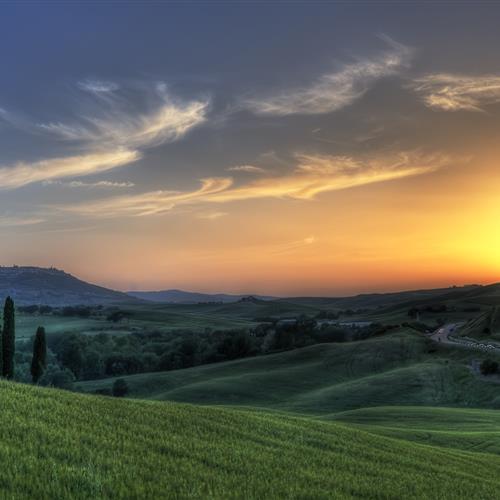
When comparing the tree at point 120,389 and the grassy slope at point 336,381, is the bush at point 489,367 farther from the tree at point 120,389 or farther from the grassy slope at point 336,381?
the tree at point 120,389

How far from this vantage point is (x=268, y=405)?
10212 centimetres

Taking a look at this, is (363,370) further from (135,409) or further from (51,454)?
(51,454)

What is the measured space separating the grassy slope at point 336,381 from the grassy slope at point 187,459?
66.4m

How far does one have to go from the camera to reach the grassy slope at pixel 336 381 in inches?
3755

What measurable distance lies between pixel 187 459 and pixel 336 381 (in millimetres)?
113619

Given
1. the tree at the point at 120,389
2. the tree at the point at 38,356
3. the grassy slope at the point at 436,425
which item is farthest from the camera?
the tree at the point at 120,389

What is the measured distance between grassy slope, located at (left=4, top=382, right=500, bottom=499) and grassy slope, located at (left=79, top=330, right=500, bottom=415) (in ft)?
218

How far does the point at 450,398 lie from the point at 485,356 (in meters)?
25.7

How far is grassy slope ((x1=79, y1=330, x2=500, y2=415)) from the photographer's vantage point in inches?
3755

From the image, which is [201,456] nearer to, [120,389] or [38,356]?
[38,356]

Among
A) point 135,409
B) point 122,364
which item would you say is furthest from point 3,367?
point 122,364

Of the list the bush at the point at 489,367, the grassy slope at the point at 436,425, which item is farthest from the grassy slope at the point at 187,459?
the bush at the point at 489,367

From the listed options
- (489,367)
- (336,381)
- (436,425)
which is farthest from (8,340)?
(489,367)

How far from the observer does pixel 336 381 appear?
12344 centimetres
